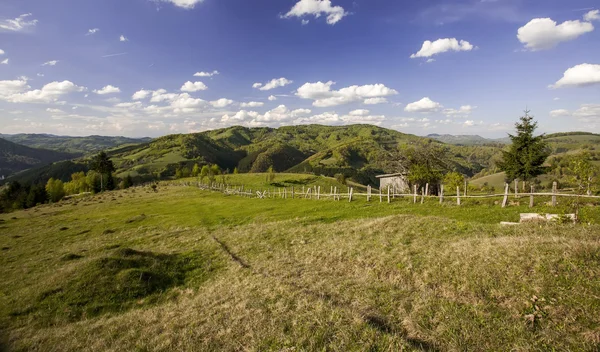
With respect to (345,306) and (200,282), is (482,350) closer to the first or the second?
(345,306)

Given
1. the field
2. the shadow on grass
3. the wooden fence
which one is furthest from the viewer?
the wooden fence

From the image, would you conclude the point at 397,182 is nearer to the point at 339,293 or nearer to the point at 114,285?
the point at 339,293

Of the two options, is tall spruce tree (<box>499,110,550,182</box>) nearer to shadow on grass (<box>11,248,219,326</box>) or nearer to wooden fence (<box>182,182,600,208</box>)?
wooden fence (<box>182,182,600,208</box>)

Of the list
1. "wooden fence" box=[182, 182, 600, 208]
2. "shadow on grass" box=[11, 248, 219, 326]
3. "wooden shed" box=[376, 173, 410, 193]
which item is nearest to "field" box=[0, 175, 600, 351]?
"shadow on grass" box=[11, 248, 219, 326]

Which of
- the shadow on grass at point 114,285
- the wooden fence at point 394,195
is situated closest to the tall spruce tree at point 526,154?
the wooden fence at point 394,195

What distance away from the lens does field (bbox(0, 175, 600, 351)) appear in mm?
7348

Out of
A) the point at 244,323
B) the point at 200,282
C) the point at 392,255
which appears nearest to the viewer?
the point at 244,323

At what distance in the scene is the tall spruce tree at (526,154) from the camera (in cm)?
4016

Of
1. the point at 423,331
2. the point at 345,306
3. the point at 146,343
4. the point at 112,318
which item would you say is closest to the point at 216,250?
the point at 112,318

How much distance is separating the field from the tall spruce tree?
26739mm

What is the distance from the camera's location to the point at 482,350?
258 inches

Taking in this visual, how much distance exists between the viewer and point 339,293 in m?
10.6

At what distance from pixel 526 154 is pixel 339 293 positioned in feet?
146

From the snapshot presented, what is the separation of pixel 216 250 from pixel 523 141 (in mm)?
46324
